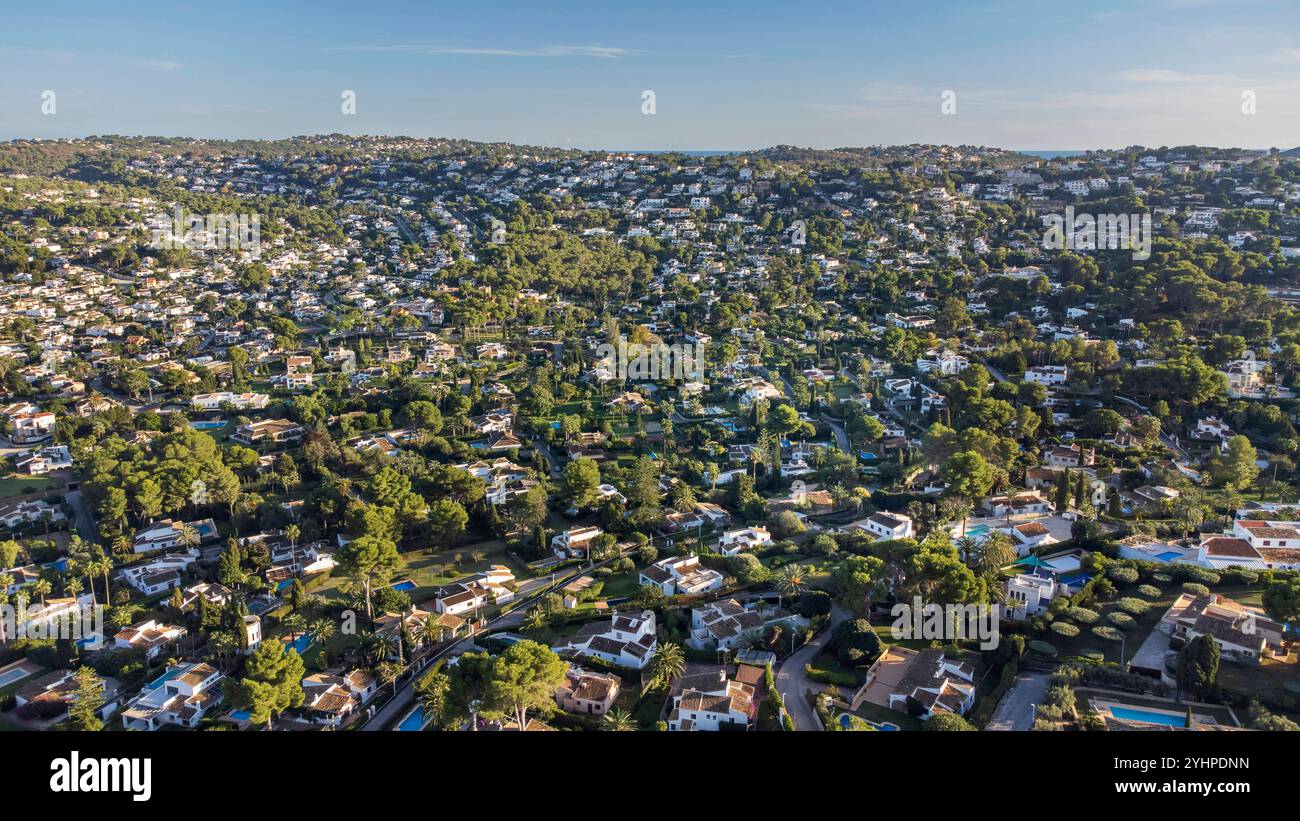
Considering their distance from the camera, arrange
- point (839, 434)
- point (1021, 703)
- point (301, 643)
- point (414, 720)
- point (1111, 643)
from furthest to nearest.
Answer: point (839, 434), point (301, 643), point (1111, 643), point (414, 720), point (1021, 703)

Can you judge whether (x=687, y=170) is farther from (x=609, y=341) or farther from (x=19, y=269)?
(x=19, y=269)

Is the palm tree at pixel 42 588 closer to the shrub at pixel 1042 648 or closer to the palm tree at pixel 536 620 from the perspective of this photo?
the palm tree at pixel 536 620

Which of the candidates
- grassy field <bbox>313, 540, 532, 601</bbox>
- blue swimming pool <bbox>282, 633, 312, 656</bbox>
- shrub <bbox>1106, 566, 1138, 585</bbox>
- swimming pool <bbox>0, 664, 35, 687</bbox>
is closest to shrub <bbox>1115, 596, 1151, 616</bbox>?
shrub <bbox>1106, 566, 1138, 585</bbox>

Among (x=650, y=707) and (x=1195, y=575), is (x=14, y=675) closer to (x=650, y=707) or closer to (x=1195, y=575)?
(x=650, y=707)

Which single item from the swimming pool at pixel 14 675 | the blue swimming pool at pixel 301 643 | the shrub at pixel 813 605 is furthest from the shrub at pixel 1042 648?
the swimming pool at pixel 14 675

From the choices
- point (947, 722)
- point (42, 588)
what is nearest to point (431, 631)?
point (42, 588)

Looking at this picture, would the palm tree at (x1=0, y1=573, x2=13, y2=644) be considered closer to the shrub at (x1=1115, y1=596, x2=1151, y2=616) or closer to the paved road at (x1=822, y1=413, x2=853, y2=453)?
the shrub at (x1=1115, y1=596, x2=1151, y2=616)
